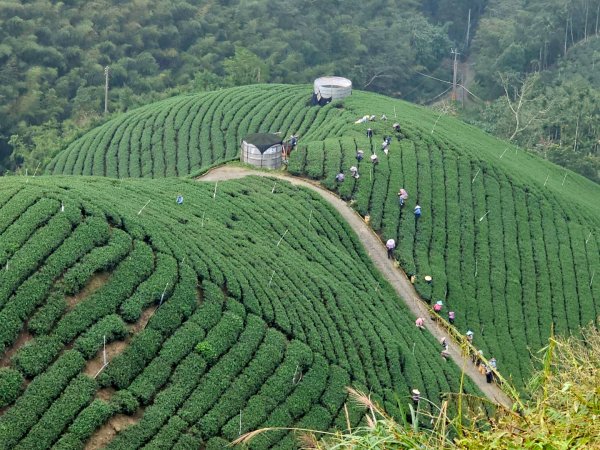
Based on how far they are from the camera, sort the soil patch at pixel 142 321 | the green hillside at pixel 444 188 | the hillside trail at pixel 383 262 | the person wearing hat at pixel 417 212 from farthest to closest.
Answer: the person wearing hat at pixel 417 212, the green hillside at pixel 444 188, the hillside trail at pixel 383 262, the soil patch at pixel 142 321

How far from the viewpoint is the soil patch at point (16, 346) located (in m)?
22.6

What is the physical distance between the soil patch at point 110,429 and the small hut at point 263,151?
68.3ft

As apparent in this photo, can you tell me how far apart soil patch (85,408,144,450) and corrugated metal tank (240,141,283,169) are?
68.3 feet

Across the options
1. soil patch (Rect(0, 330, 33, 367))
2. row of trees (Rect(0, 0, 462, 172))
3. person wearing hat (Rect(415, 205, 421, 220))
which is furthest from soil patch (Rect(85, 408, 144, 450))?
row of trees (Rect(0, 0, 462, 172))

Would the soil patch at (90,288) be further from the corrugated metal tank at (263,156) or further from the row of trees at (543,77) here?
the row of trees at (543,77)

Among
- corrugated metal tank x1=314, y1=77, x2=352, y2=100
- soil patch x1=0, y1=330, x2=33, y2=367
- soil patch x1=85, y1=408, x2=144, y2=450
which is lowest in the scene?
soil patch x1=85, y1=408, x2=144, y2=450

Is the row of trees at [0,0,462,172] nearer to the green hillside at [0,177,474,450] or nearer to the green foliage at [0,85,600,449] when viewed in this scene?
the green foliage at [0,85,600,449]

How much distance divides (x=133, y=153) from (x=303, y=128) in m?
10.1

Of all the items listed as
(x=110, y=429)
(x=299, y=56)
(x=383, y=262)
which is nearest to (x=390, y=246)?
(x=383, y=262)

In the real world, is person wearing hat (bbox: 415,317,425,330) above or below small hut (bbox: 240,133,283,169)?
below

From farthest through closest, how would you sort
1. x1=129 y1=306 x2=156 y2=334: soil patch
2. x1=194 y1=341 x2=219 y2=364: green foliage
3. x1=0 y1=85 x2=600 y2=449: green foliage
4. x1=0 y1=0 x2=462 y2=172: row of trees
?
x1=0 y1=0 x2=462 y2=172: row of trees < x1=194 y1=341 x2=219 y2=364: green foliage < x1=129 y1=306 x2=156 y2=334: soil patch < x1=0 y1=85 x2=600 y2=449: green foliage

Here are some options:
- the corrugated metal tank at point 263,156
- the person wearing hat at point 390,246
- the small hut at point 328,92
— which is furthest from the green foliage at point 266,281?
the small hut at point 328,92

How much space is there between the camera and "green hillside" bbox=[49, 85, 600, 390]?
1489 inches

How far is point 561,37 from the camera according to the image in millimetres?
86438
